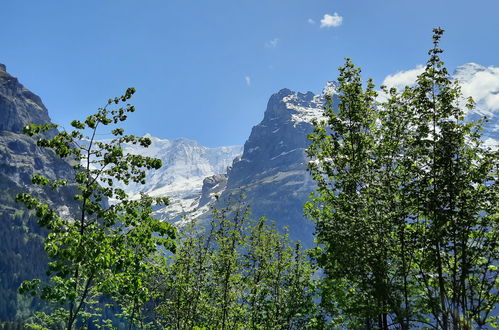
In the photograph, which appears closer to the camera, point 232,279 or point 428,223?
point 428,223

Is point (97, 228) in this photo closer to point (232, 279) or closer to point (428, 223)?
point (428, 223)

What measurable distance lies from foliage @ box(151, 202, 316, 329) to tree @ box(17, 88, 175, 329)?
11.1 m

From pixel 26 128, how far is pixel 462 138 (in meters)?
15.0

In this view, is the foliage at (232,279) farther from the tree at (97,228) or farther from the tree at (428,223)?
the tree at (97,228)

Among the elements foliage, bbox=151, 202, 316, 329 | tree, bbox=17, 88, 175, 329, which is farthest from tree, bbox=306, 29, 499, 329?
foliage, bbox=151, 202, 316, 329

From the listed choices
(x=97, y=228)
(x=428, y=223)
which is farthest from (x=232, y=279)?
(x=428, y=223)

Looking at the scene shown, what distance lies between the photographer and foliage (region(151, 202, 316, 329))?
2506 cm

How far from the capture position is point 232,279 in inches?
1104

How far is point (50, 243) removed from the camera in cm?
1264

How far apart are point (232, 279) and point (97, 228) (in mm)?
15326

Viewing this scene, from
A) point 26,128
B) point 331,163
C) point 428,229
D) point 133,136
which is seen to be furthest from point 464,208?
point 26,128

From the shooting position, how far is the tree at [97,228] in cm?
1296

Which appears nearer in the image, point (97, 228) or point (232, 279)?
point (97, 228)

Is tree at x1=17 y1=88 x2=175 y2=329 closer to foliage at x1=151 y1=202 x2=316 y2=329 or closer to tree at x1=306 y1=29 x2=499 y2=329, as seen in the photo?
tree at x1=306 y1=29 x2=499 y2=329
